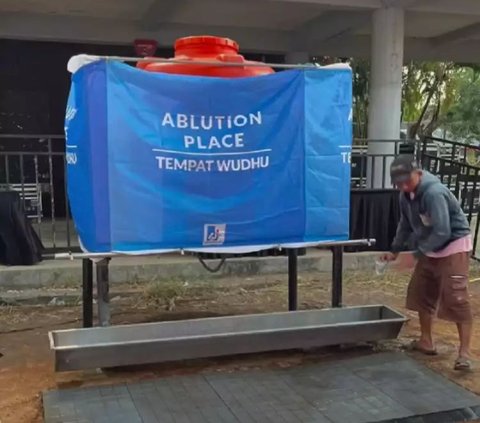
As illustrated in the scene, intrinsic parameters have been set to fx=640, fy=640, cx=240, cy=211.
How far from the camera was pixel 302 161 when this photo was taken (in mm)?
4742

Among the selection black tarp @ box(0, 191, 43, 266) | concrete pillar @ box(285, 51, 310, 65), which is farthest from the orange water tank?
concrete pillar @ box(285, 51, 310, 65)

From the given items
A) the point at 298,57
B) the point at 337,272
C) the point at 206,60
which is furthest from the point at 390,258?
the point at 298,57

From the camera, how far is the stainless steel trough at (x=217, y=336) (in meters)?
4.25

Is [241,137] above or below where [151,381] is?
above

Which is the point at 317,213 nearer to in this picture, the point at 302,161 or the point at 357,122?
the point at 302,161

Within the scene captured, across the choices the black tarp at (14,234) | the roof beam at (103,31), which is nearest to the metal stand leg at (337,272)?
the black tarp at (14,234)

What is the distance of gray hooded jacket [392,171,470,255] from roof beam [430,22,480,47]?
7530 mm

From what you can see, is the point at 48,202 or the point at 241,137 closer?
the point at 241,137

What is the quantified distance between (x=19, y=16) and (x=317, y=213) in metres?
7.23

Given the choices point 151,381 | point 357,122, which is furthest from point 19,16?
point 357,122

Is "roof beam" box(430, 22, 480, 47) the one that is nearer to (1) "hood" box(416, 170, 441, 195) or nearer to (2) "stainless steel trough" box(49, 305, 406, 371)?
(1) "hood" box(416, 170, 441, 195)

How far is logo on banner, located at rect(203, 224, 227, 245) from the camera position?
180 inches

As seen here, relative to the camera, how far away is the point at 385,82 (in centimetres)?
948

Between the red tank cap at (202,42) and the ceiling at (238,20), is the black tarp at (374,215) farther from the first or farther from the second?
the red tank cap at (202,42)
